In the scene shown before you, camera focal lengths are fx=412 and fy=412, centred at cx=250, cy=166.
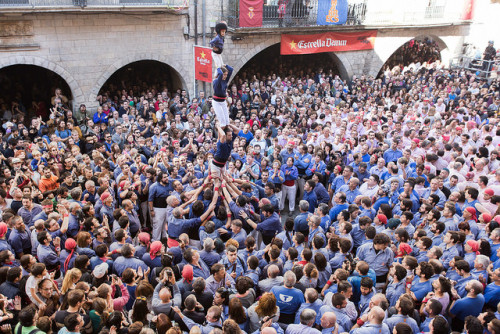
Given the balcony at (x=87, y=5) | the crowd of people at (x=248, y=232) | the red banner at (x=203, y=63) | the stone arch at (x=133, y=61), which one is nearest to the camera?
the crowd of people at (x=248, y=232)

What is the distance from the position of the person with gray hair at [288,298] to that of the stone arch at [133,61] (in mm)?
12018

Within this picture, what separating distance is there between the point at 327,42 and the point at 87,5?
1043 cm

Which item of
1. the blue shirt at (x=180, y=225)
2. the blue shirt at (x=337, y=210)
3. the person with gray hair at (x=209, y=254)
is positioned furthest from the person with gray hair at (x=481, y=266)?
the blue shirt at (x=180, y=225)

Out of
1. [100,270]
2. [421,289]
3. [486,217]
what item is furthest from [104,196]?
[486,217]

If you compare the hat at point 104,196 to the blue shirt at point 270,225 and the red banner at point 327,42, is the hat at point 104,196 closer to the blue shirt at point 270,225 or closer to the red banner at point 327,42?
the blue shirt at point 270,225

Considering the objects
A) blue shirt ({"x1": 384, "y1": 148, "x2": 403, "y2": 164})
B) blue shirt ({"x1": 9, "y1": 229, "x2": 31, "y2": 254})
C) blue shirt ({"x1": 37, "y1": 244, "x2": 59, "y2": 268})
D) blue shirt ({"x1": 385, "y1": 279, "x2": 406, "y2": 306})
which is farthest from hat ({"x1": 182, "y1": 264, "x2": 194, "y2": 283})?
blue shirt ({"x1": 384, "y1": 148, "x2": 403, "y2": 164})

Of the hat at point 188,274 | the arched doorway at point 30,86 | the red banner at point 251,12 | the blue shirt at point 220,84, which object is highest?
Result: the red banner at point 251,12

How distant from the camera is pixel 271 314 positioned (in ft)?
16.0

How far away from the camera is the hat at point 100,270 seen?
5543 millimetres

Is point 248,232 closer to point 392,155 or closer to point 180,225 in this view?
point 180,225

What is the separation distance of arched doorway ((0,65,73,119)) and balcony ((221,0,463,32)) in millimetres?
7108

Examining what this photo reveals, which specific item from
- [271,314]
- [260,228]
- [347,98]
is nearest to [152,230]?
[260,228]

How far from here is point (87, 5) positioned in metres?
13.4

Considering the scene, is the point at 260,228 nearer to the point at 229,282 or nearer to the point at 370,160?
the point at 229,282
